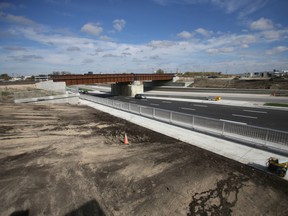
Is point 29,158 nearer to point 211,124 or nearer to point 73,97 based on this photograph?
point 211,124

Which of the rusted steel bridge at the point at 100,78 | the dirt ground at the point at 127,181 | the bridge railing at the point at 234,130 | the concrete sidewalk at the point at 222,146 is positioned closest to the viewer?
the dirt ground at the point at 127,181

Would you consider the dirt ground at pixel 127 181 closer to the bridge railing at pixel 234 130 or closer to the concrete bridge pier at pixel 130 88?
the bridge railing at pixel 234 130

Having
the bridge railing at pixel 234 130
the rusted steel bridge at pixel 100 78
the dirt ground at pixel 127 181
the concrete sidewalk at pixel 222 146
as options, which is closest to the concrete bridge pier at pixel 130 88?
the rusted steel bridge at pixel 100 78

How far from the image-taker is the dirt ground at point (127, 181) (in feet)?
18.8

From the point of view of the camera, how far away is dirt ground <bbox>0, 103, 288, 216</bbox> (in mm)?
5723

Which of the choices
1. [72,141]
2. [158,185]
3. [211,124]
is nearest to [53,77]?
[72,141]

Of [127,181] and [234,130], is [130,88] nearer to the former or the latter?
[234,130]

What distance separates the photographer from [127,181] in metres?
7.23

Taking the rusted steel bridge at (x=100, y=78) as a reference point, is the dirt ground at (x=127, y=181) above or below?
below

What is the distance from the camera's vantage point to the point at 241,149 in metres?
10.3

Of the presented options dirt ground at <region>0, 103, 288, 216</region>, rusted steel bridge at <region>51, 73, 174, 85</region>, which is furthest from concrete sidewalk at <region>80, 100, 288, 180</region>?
rusted steel bridge at <region>51, 73, 174, 85</region>

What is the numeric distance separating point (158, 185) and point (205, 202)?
1788 millimetres

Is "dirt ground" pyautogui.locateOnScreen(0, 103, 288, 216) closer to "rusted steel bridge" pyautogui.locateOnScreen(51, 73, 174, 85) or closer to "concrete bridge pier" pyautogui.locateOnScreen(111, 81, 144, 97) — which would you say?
"rusted steel bridge" pyautogui.locateOnScreen(51, 73, 174, 85)

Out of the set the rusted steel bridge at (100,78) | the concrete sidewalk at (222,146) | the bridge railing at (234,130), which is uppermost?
the rusted steel bridge at (100,78)
